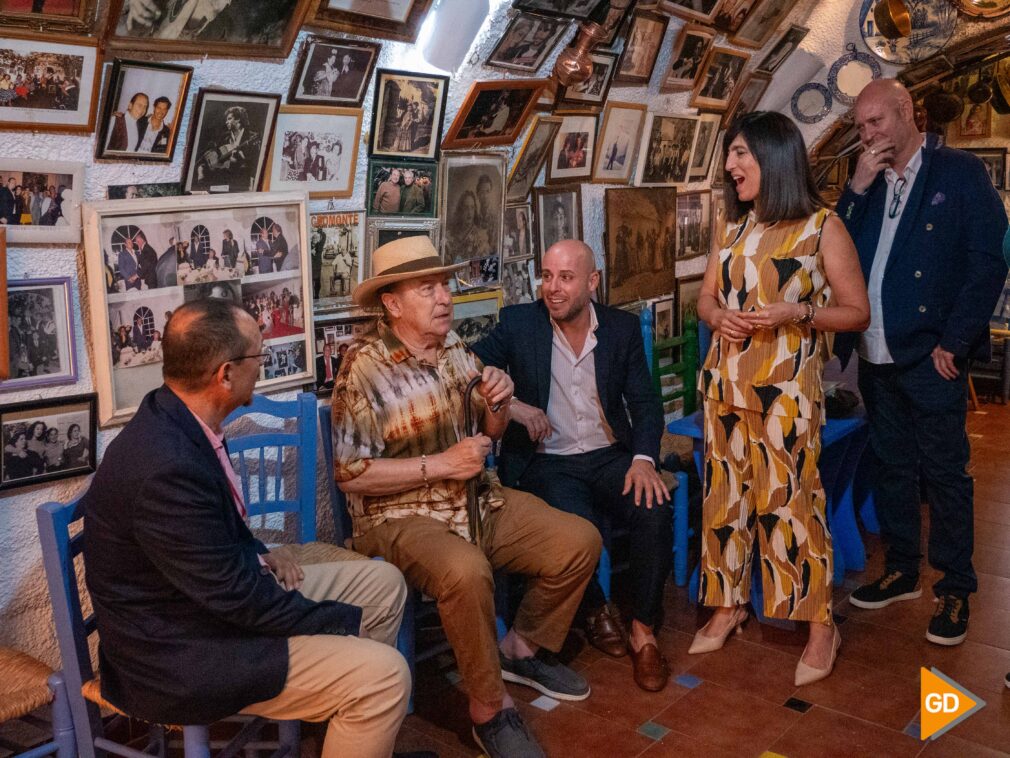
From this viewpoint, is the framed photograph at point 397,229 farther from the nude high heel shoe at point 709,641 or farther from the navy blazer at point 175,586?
the nude high heel shoe at point 709,641

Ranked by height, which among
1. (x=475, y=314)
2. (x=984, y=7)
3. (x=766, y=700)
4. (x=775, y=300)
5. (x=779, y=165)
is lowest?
(x=766, y=700)

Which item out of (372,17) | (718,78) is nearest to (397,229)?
(372,17)

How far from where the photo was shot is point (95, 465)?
2.64 metres

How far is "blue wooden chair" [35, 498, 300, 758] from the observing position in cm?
213

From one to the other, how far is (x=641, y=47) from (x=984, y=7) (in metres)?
1.85

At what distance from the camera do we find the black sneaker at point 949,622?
11.0 feet

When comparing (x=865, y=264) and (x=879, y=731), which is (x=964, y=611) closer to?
(x=879, y=731)

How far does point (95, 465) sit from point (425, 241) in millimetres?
1088

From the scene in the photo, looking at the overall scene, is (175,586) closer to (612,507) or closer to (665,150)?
(612,507)

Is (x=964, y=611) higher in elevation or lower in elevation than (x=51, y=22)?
lower

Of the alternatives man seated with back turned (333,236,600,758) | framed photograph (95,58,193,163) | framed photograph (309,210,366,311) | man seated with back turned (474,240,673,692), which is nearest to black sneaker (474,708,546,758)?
man seated with back turned (333,236,600,758)

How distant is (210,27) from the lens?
261cm

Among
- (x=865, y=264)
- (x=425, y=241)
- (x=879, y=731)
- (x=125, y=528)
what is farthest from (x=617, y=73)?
(x=125, y=528)

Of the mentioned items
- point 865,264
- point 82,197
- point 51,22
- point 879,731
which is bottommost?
point 879,731
